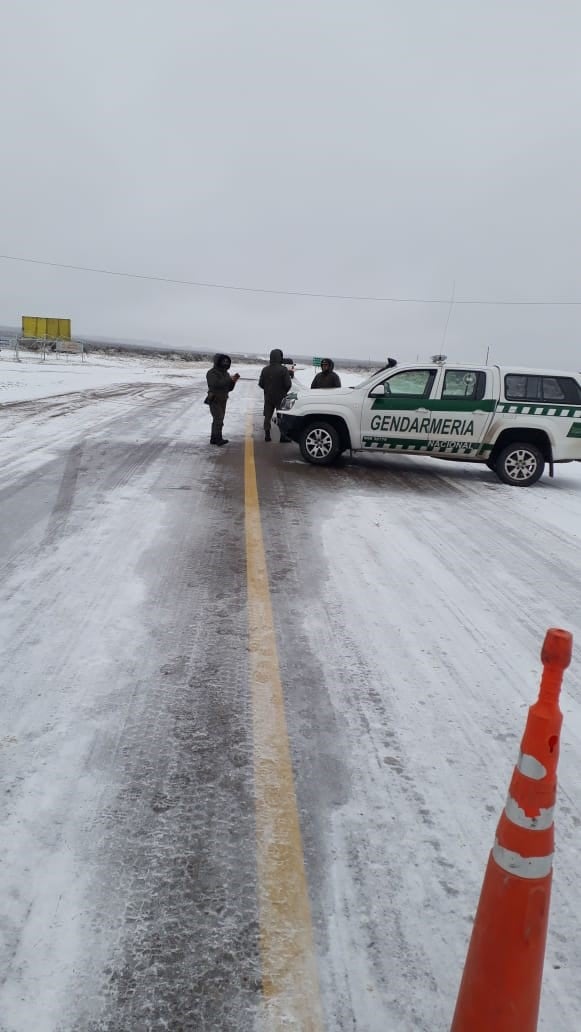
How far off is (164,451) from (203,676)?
24.9ft

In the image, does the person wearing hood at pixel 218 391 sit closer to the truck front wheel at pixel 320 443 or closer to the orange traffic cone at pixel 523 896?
the truck front wheel at pixel 320 443

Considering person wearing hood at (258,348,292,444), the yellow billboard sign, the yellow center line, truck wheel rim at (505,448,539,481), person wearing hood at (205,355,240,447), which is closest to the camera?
the yellow center line

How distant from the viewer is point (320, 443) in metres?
10.5

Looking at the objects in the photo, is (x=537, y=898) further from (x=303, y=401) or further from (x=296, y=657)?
(x=303, y=401)

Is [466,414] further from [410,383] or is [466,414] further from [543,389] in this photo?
[543,389]

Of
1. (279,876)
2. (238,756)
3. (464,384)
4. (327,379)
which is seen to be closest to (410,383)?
(464,384)

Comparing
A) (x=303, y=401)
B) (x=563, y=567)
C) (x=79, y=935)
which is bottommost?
(x=79, y=935)

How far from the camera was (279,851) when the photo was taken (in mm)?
2383

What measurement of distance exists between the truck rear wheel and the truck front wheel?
2.56 meters

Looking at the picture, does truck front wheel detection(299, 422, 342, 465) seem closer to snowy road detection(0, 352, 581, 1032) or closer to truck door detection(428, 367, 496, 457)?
truck door detection(428, 367, 496, 457)

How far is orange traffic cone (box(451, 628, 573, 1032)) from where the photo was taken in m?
1.61

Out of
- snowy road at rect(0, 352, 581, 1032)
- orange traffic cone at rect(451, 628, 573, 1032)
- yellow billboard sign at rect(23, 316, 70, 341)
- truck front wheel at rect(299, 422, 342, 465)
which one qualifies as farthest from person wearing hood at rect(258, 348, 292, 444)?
yellow billboard sign at rect(23, 316, 70, 341)

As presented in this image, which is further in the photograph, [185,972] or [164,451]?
[164,451]

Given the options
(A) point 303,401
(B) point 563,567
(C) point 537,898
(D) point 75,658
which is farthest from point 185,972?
(A) point 303,401
